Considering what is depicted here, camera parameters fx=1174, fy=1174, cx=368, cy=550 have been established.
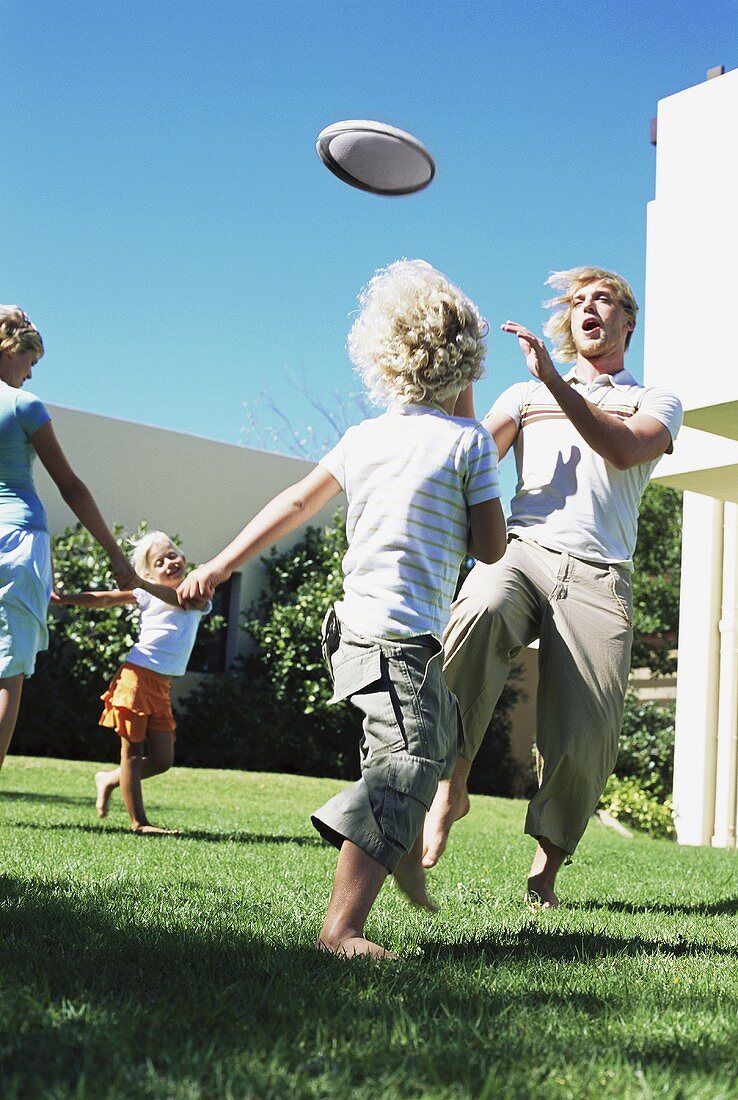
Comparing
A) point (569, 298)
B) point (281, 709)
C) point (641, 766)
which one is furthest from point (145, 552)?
point (641, 766)

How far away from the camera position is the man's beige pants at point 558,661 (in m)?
3.97

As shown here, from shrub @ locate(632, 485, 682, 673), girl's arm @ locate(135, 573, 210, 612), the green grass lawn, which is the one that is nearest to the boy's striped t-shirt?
girl's arm @ locate(135, 573, 210, 612)

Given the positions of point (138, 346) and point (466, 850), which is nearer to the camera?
point (466, 850)

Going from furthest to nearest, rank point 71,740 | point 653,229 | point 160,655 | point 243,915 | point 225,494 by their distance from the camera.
Answer: 1. point 225,494
2. point 71,740
3. point 653,229
4. point 160,655
5. point 243,915

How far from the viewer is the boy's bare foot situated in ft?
10.6

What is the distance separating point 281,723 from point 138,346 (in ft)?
72.3

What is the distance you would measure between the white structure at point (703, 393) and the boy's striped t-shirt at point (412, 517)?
17.9ft

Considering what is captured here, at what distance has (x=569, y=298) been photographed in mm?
4457

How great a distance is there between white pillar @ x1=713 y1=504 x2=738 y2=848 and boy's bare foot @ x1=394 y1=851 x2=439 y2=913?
8.64 metres

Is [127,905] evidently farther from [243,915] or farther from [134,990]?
[134,990]

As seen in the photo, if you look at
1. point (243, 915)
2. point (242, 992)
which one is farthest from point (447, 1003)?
point (243, 915)

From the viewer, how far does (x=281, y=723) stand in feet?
54.2

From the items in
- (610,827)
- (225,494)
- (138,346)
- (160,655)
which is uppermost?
(138,346)

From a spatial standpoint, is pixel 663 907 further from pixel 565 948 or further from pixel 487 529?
pixel 487 529
